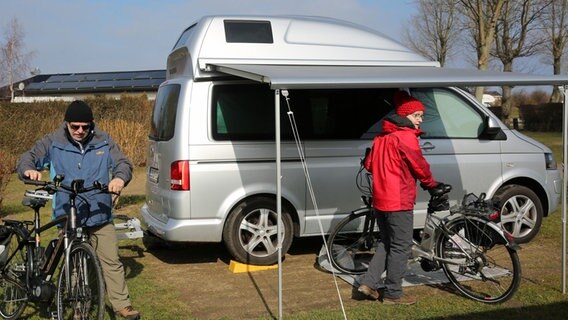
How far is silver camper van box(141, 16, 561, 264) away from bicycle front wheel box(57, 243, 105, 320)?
6.20 ft

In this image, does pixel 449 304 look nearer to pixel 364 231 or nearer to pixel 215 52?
pixel 364 231

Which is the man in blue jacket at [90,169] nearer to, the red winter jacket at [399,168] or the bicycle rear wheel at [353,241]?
the red winter jacket at [399,168]

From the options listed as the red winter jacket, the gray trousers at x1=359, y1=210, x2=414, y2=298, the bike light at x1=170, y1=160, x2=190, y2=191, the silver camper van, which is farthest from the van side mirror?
the bike light at x1=170, y1=160, x2=190, y2=191

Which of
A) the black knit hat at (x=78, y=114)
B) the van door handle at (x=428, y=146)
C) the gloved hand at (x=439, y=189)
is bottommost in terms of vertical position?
the gloved hand at (x=439, y=189)

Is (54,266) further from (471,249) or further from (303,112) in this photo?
(471,249)

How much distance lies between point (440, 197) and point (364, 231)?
3.55 feet

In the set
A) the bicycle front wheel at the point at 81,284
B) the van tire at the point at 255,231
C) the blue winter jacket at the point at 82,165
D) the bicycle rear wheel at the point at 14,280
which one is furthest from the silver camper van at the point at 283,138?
the bicycle front wheel at the point at 81,284

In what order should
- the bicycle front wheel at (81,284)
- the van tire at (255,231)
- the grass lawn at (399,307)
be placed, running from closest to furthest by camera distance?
the bicycle front wheel at (81,284), the grass lawn at (399,307), the van tire at (255,231)

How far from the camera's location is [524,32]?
3322 cm

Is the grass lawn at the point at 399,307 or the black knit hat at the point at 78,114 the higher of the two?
the black knit hat at the point at 78,114

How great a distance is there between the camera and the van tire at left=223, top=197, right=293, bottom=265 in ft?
20.5

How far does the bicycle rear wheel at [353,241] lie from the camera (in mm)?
6094

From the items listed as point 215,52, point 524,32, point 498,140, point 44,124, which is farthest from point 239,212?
point 524,32

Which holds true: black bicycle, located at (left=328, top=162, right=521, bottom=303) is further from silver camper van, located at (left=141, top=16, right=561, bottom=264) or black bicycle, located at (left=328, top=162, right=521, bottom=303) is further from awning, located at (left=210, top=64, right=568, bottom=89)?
silver camper van, located at (left=141, top=16, right=561, bottom=264)
